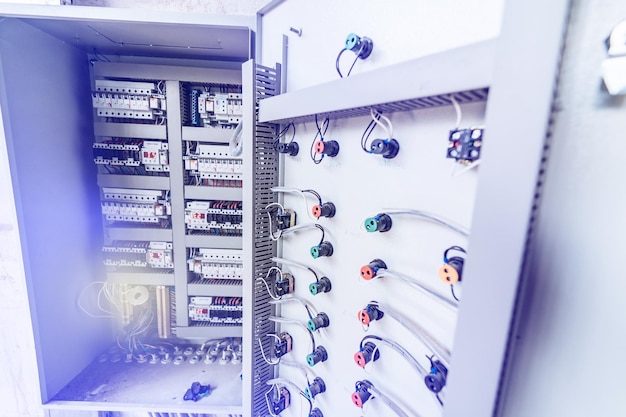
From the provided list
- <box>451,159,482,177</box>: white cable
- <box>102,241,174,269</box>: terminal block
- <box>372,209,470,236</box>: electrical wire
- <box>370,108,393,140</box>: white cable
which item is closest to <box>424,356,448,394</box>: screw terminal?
<box>372,209,470,236</box>: electrical wire

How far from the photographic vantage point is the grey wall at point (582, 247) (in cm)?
31

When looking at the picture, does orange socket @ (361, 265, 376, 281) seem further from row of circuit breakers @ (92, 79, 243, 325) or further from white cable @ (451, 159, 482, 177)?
row of circuit breakers @ (92, 79, 243, 325)

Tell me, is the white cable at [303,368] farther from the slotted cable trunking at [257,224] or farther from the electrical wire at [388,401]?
the electrical wire at [388,401]

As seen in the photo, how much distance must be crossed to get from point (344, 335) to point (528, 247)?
0.53m

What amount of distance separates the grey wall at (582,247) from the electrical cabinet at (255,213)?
0.23 feet

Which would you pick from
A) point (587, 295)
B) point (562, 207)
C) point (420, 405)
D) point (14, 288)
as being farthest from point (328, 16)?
point (14, 288)

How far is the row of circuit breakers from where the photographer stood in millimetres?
1182

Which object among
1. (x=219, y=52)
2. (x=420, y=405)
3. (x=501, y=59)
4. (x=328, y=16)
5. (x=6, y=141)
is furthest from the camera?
(x=219, y=52)

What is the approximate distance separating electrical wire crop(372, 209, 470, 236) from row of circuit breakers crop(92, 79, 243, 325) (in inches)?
34.2

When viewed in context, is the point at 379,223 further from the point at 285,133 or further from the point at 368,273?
the point at 285,133

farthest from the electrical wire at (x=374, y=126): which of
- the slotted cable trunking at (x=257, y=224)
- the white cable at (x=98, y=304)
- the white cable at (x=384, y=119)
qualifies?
the white cable at (x=98, y=304)

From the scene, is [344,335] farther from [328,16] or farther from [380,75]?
[328,16]

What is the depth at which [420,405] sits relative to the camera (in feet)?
1.87

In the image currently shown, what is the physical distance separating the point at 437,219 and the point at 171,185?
1.20 meters
